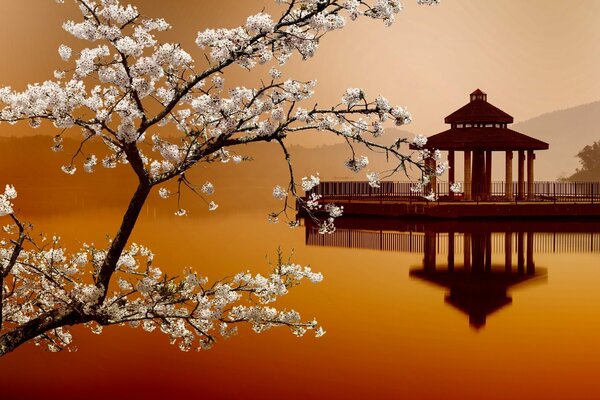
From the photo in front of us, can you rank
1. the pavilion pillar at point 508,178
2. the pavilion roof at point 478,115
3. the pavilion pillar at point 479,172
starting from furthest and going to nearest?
1. the pavilion pillar at point 479,172
2. the pavilion roof at point 478,115
3. the pavilion pillar at point 508,178

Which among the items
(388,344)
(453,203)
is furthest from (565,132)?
(388,344)

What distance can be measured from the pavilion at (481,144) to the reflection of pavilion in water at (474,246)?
2.88m

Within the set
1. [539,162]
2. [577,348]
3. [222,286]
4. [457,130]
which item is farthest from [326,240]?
[539,162]

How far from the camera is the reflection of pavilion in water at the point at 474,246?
1291 centimetres

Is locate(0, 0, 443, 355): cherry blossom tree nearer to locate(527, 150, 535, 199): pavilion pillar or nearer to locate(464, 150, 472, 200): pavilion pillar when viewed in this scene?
locate(464, 150, 472, 200): pavilion pillar

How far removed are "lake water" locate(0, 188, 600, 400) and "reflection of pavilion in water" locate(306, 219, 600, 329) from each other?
0.25ft

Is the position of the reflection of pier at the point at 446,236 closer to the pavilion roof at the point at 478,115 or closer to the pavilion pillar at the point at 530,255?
the pavilion pillar at the point at 530,255

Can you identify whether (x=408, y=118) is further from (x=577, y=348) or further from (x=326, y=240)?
(x=326, y=240)

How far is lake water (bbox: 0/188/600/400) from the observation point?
7.28 m

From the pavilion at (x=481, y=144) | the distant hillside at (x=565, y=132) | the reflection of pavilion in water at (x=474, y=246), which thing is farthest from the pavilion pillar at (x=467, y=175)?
the distant hillside at (x=565, y=132)

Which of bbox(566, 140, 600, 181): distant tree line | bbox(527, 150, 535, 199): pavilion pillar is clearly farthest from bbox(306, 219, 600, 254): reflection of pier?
bbox(566, 140, 600, 181): distant tree line

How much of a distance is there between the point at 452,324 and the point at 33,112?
282 inches

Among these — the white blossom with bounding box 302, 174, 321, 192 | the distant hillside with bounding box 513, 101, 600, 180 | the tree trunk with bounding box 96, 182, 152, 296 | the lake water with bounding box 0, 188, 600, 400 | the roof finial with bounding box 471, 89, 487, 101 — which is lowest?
the lake water with bounding box 0, 188, 600, 400

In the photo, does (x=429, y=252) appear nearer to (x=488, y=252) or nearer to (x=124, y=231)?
(x=488, y=252)
